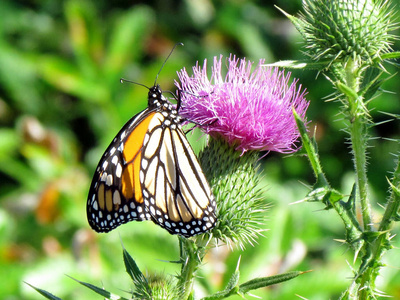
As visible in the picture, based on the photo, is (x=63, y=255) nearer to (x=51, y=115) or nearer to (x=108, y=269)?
(x=108, y=269)

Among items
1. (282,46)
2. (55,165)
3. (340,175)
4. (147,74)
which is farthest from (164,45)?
(340,175)

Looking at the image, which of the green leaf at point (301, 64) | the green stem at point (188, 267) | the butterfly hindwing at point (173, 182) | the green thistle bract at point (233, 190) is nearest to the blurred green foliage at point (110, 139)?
the green thistle bract at point (233, 190)

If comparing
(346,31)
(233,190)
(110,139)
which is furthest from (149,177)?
(110,139)

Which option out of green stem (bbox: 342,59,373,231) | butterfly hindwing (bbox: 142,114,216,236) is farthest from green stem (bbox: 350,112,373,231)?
butterfly hindwing (bbox: 142,114,216,236)

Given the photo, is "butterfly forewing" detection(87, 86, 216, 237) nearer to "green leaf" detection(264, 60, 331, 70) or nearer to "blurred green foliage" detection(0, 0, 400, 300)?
"green leaf" detection(264, 60, 331, 70)

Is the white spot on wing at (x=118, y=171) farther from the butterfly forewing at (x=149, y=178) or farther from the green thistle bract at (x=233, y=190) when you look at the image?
the green thistle bract at (x=233, y=190)

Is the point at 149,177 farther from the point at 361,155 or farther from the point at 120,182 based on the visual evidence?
the point at 361,155
